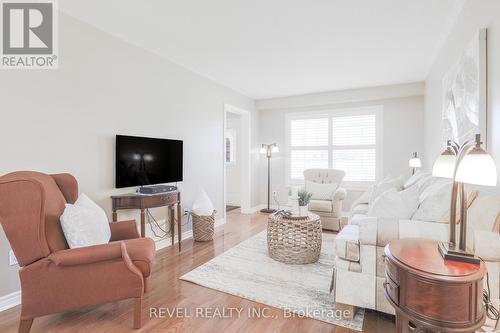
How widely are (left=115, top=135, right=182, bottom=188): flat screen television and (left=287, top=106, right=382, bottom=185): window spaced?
314 centimetres

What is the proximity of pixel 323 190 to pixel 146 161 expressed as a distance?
3020mm

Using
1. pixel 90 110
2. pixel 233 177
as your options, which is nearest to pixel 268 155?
pixel 233 177

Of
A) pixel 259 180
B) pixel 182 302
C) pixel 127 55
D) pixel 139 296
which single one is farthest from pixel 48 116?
pixel 259 180

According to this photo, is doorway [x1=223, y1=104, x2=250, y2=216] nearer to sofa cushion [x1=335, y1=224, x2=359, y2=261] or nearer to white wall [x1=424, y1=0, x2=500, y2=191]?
sofa cushion [x1=335, y1=224, x2=359, y2=261]

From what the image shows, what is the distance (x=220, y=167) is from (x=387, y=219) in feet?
10.8

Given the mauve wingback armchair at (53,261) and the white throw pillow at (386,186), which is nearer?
the mauve wingback armchair at (53,261)

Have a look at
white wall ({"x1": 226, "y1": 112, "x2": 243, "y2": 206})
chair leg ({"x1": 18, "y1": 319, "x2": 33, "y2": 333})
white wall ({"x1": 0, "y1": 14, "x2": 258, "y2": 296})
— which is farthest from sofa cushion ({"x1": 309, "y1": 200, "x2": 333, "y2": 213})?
chair leg ({"x1": 18, "y1": 319, "x2": 33, "y2": 333})

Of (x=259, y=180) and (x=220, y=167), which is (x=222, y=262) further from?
(x=259, y=180)

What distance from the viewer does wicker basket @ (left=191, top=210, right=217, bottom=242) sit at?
3.81m

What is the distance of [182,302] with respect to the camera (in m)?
2.23

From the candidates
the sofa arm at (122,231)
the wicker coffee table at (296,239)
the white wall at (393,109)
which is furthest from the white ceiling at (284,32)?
the wicker coffee table at (296,239)

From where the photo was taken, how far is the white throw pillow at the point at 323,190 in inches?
185

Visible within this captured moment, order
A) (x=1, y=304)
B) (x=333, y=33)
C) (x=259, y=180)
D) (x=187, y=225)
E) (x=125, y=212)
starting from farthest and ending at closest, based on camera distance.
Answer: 1. (x=259, y=180)
2. (x=187, y=225)
3. (x=125, y=212)
4. (x=333, y=33)
5. (x=1, y=304)

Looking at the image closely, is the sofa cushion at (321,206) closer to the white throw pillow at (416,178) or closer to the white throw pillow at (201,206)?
the white throw pillow at (416,178)
